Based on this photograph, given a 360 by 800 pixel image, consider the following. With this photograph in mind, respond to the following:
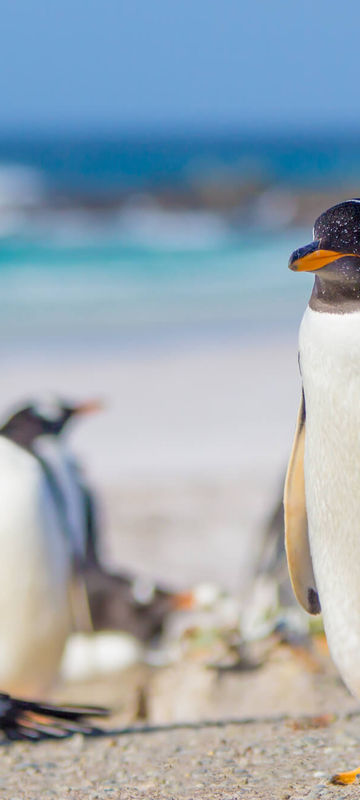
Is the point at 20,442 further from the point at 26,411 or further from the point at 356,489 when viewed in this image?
the point at 356,489

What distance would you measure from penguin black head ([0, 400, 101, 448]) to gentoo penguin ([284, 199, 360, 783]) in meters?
1.45

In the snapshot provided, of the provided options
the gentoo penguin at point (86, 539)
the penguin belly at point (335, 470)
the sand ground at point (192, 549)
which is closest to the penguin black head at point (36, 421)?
the gentoo penguin at point (86, 539)

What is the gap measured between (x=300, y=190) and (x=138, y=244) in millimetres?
9608

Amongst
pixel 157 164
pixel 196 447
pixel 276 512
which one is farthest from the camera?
pixel 157 164

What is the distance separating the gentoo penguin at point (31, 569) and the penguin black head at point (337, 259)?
1.47 metres

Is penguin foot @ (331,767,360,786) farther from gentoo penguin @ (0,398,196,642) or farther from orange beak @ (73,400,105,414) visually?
orange beak @ (73,400,105,414)

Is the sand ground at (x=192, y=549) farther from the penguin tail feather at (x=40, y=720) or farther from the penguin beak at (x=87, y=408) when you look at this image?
the penguin beak at (x=87, y=408)

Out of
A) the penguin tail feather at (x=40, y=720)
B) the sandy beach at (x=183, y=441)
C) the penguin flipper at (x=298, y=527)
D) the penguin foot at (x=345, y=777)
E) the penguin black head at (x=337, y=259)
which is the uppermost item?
the penguin black head at (x=337, y=259)

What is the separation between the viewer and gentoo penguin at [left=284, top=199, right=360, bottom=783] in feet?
6.86

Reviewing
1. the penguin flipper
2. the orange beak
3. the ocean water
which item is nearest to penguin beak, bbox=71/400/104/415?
the orange beak

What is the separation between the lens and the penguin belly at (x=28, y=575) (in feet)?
10.8

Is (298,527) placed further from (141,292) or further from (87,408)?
(141,292)

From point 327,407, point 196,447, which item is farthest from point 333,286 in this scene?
point 196,447

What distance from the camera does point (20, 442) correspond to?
3.65 m
